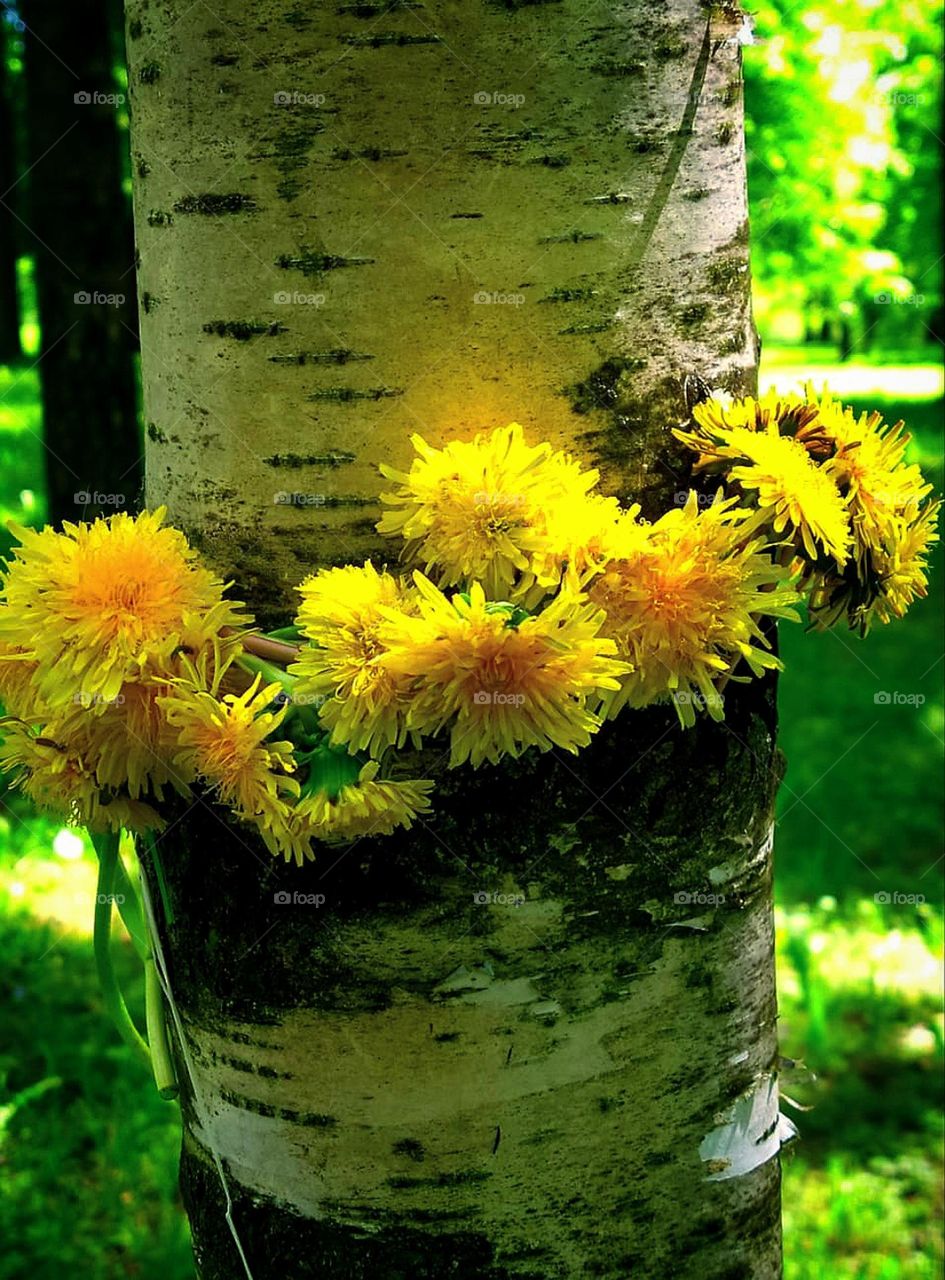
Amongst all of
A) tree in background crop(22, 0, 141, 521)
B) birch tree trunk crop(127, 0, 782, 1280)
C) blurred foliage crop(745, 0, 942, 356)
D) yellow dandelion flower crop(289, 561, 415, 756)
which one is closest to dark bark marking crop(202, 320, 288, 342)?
birch tree trunk crop(127, 0, 782, 1280)

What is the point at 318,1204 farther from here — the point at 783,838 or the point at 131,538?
the point at 783,838

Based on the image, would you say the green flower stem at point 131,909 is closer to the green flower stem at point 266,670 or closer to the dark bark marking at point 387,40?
the green flower stem at point 266,670

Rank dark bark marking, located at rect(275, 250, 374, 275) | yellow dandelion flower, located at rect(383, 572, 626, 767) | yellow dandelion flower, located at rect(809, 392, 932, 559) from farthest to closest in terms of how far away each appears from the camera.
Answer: yellow dandelion flower, located at rect(809, 392, 932, 559) → dark bark marking, located at rect(275, 250, 374, 275) → yellow dandelion flower, located at rect(383, 572, 626, 767)

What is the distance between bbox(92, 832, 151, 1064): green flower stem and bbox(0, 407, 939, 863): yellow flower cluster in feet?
0.43

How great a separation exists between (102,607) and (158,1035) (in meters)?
0.58

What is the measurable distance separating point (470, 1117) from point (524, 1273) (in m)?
0.19

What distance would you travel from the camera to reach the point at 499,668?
107cm

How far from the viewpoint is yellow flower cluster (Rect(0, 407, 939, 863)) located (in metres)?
1.09

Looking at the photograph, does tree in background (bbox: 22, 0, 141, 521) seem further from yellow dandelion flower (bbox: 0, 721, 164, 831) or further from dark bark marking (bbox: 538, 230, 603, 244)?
dark bark marking (bbox: 538, 230, 603, 244)

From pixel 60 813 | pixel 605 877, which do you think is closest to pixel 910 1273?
pixel 605 877

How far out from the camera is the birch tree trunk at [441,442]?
3.80 feet

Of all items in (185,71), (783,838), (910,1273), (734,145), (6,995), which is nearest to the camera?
(185,71)

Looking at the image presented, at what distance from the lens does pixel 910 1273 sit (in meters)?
2.74

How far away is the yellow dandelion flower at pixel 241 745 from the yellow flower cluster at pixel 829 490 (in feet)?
1.65
